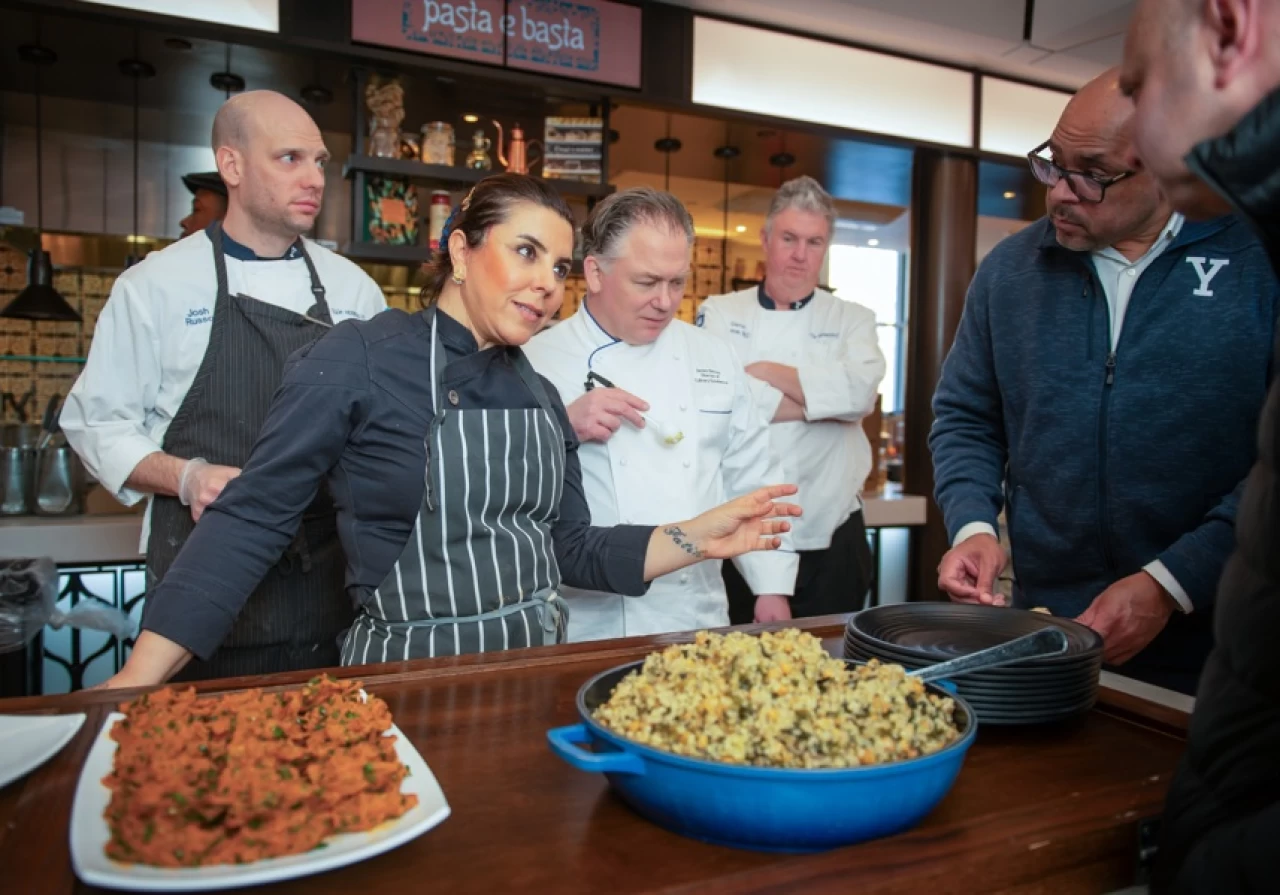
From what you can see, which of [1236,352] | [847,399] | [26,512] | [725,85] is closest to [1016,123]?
[725,85]

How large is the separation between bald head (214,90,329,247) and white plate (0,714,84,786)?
4.78 ft

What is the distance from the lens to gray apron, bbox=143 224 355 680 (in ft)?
6.89

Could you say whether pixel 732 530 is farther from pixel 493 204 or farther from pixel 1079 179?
pixel 1079 179

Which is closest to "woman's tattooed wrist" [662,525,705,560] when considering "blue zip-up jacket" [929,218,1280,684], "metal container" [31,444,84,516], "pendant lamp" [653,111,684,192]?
"blue zip-up jacket" [929,218,1280,684]

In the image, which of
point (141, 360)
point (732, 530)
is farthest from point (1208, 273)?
point (141, 360)

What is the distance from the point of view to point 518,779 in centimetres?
91

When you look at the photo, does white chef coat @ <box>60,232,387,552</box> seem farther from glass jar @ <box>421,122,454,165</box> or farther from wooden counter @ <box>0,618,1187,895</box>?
glass jar @ <box>421,122,454,165</box>

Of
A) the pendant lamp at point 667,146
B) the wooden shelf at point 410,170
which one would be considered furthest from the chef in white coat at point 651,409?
the pendant lamp at point 667,146

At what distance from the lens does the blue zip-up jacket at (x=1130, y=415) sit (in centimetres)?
157

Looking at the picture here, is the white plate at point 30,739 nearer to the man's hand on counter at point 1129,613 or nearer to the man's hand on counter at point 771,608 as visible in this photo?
the man's hand on counter at point 1129,613

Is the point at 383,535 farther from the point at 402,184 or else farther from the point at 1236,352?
the point at 402,184

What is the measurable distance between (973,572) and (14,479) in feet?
10.2

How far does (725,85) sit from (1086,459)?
124 inches

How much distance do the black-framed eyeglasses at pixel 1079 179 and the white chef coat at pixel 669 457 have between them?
0.94 m
